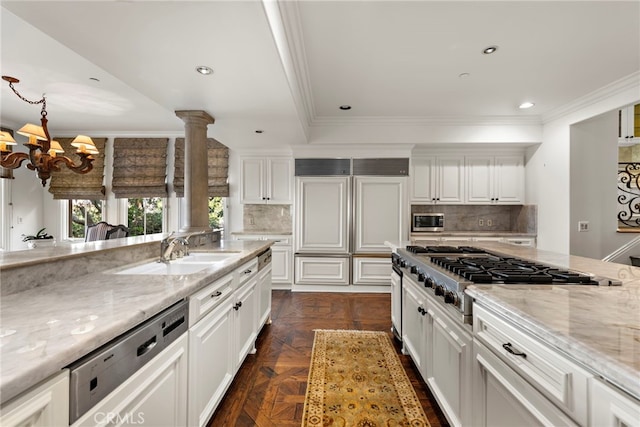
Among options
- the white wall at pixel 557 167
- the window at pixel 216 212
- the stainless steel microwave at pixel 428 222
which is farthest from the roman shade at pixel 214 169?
the white wall at pixel 557 167

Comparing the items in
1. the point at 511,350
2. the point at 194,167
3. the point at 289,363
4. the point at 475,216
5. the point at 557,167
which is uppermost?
the point at 557,167

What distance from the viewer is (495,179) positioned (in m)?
4.63

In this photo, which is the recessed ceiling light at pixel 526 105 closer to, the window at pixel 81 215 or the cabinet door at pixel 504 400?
the cabinet door at pixel 504 400

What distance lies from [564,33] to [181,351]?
336 cm

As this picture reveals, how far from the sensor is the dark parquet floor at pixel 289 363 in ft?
5.67

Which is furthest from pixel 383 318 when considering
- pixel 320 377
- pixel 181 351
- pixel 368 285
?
pixel 181 351

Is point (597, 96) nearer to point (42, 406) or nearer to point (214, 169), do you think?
point (42, 406)

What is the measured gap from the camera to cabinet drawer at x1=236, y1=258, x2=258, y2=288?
2.03 metres

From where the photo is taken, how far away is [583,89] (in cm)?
326

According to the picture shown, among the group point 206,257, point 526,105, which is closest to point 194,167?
point 206,257

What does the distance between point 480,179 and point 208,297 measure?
181 inches

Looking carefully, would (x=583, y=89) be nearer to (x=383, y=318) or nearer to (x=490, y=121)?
(x=490, y=121)

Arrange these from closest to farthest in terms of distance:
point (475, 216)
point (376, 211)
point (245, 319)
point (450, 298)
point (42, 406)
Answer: point (42, 406)
point (450, 298)
point (245, 319)
point (376, 211)
point (475, 216)

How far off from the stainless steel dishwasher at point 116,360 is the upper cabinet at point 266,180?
362cm
